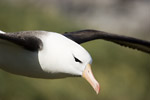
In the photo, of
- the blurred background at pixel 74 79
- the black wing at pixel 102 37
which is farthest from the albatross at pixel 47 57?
the blurred background at pixel 74 79

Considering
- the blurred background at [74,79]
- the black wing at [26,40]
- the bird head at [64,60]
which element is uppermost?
the black wing at [26,40]

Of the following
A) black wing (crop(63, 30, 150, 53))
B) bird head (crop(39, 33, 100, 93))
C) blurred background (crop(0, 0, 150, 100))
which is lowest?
blurred background (crop(0, 0, 150, 100))

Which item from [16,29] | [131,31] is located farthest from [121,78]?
[131,31]

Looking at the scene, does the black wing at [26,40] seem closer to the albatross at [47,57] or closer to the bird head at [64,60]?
the albatross at [47,57]

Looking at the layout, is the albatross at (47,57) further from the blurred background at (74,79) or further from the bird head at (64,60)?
the blurred background at (74,79)

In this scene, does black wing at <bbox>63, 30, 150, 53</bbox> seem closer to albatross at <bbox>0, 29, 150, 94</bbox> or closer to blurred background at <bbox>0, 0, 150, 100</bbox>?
albatross at <bbox>0, 29, 150, 94</bbox>

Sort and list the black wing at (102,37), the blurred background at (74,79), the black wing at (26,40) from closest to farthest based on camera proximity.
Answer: the black wing at (26,40) < the black wing at (102,37) < the blurred background at (74,79)

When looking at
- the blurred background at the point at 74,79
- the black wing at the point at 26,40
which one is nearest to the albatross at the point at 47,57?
the black wing at the point at 26,40

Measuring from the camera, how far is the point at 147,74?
493 inches

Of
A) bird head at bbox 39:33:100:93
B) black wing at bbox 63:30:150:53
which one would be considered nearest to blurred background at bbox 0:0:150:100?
black wing at bbox 63:30:150:53

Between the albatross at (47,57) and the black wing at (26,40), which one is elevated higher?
the black wing at (26,40)

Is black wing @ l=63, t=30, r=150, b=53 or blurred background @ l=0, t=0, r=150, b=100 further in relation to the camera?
blurred background @ l=0, t=0, r=150, b=100

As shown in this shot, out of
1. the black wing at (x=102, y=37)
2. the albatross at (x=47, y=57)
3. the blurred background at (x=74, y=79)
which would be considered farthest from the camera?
the blurred background at (x=74, y=79)

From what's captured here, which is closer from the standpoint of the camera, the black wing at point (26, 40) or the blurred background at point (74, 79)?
the black wing at point (26, 40)
